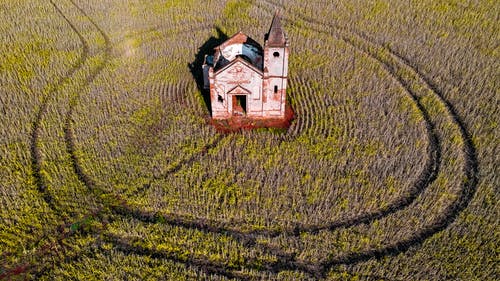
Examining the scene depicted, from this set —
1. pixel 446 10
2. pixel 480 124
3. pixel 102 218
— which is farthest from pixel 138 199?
pixel 446 10

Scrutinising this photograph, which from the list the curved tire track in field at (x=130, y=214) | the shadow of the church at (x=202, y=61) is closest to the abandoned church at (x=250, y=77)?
the shadow of the church at (x=202, y=61)

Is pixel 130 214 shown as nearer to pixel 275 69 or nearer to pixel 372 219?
pixel 275 69

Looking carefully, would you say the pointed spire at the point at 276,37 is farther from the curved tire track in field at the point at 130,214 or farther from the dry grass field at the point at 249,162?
the curved tire track in field at the point at 130,214

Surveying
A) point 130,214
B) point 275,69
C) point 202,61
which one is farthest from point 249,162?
point 202,61

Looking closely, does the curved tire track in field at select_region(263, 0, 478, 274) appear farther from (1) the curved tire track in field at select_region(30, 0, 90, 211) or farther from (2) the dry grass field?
(1) the curved tire track in field at select_region(30, 0, 90, 211)

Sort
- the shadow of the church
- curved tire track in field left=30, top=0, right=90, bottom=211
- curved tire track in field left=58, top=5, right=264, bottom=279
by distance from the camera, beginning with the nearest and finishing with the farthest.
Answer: curved tire track in field left=58, top=5, right=264, bottom=279 < curved tire track in field left=30, top=0, right=90, bottom=211 < the shadow of the church

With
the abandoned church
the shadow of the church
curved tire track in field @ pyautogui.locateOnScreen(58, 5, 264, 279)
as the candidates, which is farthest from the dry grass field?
the abandoned church
